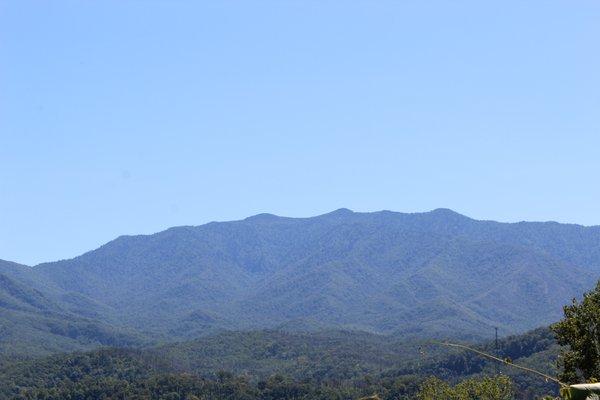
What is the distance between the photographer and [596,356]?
42.9m

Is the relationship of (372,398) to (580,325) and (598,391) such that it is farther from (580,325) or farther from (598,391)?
(580,325)

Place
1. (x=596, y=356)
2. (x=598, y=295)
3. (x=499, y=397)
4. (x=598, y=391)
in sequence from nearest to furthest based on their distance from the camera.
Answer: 1. (x=598, y=391)
2. (x=596, y=356)
3. (x=598, y=295)
4. (x=499, y=397)

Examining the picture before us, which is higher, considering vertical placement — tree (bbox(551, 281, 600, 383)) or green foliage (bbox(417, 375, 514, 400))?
tree (bbox(551, 281, 600, 383))

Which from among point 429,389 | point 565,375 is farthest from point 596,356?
point 429,389

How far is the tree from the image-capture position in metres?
42.9

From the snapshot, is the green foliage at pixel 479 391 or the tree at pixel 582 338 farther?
the green foliage at pixel 479 391

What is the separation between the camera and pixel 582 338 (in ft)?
143

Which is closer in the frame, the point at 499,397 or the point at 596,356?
the point at 596,356

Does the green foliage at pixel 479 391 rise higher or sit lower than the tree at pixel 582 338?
lower

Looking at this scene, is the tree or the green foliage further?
A: the green foliage

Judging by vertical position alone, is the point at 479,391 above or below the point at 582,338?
below

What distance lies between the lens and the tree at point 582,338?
4294 cm

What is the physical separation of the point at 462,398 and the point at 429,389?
9127mm

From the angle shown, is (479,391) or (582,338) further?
(479,391)
